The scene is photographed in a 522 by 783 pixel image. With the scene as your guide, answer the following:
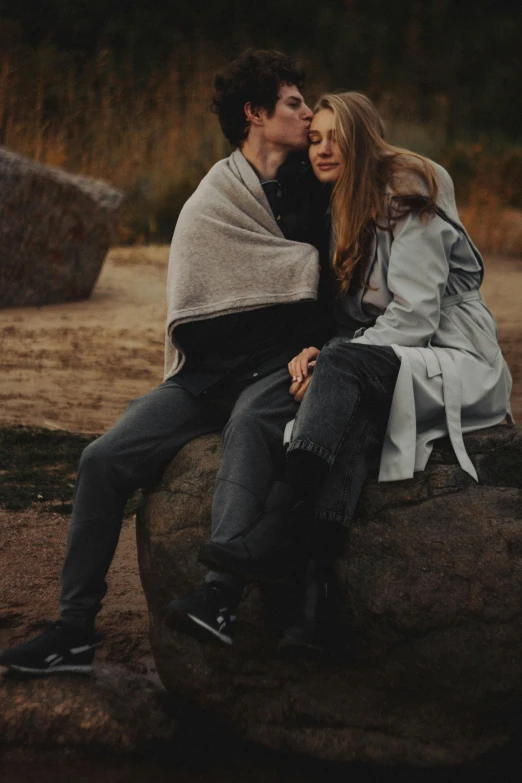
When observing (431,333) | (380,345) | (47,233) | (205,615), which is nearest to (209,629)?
(205,615)

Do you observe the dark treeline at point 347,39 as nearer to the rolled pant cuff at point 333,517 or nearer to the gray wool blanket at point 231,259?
the gray wool blanket at point 231,259

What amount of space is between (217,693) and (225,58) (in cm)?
1463

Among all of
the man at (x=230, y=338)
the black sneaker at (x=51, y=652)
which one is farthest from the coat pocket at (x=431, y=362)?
the black sneaker at (x=51, y=652)

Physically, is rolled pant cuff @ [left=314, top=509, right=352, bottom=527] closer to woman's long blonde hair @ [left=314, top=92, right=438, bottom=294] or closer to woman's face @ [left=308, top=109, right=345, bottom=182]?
woman's long blonde hair @ [left=314, top=92, right=438, bottom=294]

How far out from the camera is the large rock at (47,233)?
914cm

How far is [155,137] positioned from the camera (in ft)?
44.4

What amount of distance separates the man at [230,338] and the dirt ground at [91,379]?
599 millimetres

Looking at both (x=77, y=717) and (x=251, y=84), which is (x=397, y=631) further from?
(x=251, y=84)

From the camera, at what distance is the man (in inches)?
136

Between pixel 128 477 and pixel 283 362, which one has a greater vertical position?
pixel 283 362

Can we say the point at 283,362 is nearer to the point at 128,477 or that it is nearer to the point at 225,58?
the point at 128,477

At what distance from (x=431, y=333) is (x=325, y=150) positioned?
74 cm

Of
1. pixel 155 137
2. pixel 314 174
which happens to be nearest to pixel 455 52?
pixel 155 137

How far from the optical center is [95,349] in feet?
25.9
